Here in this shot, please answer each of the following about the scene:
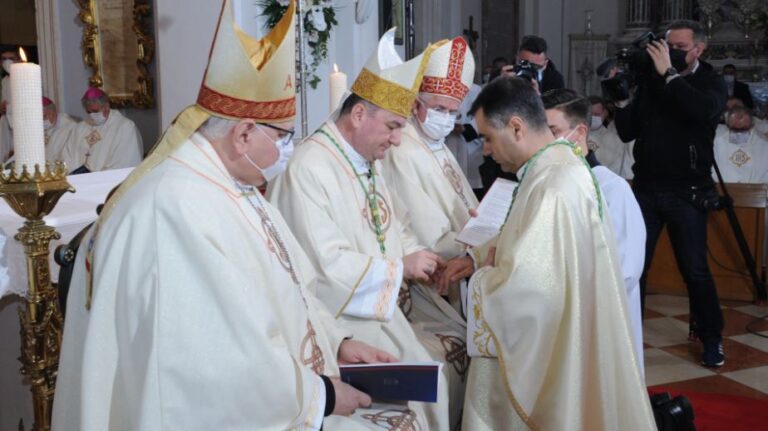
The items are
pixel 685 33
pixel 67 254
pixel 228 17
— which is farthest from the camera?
pixel 685 33

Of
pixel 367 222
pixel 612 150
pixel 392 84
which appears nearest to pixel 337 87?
pixel 392 84

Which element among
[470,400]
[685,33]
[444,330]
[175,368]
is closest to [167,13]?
[685,33]

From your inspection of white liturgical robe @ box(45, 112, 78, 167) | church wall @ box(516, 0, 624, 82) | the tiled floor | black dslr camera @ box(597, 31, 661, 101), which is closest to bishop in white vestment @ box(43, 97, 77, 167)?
white liturgical robe @ box(45, 112, 78, 167)

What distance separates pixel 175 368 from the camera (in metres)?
1.72

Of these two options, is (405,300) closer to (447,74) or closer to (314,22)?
(447,74)

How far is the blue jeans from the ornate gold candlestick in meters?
3.34

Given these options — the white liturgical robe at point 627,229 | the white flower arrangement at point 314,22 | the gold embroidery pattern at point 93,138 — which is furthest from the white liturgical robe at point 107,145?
the white liturgical robe at point 627,229

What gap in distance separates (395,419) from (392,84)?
1263 millimetres

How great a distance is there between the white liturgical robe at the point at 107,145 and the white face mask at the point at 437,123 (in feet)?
15.6

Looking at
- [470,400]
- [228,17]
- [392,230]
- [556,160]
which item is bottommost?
[470,400]

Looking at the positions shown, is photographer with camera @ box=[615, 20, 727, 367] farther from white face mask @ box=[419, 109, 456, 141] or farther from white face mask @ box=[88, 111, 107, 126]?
white face mask @ box=[88, 111, 107, 126]

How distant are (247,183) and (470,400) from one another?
1138mm

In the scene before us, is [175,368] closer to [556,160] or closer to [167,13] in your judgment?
[556,160]

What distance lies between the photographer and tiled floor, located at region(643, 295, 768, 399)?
4383 millimetres
